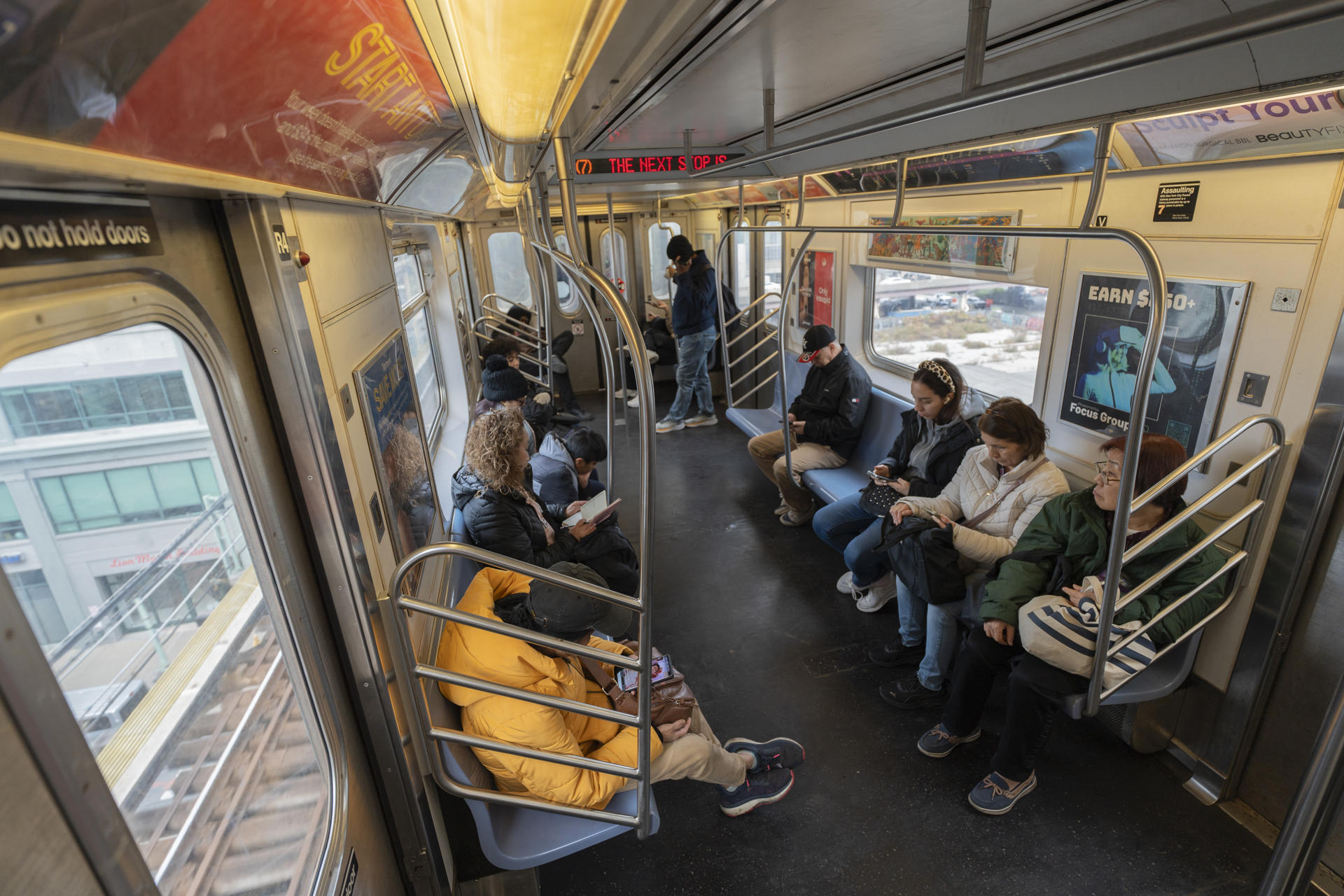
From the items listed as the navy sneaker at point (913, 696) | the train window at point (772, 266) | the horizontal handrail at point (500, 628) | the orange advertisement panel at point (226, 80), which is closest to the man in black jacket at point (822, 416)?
the navy sneaker at point (913, 696)

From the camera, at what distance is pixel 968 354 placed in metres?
4.64

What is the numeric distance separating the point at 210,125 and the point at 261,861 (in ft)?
4.45

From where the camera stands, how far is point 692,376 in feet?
25.3

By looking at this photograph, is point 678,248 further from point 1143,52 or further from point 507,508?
point 1143,52

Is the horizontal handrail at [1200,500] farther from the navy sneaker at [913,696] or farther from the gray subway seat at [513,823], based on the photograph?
the gray subway seat at [513,823]

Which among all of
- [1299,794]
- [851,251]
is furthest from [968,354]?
[1299,794]

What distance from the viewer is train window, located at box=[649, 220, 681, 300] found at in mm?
9414

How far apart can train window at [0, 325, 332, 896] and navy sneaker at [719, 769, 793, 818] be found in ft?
5.19

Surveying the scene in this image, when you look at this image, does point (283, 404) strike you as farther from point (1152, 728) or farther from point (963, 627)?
point (1152, 728)

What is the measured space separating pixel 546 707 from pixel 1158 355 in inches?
95.4

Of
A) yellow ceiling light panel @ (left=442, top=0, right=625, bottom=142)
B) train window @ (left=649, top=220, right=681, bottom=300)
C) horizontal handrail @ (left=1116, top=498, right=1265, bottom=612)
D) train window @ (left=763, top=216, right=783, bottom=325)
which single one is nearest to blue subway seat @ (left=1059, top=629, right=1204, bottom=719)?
horizontal handrail @ (left=1116, top=498, right=1265, bottom=612)

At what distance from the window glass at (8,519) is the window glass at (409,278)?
11.2 feet

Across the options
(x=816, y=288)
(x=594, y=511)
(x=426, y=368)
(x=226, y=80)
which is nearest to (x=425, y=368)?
(x=426, y=368)

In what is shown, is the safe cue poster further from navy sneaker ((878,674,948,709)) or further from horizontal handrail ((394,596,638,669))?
horizontal handrail ((394,596,638,669))
